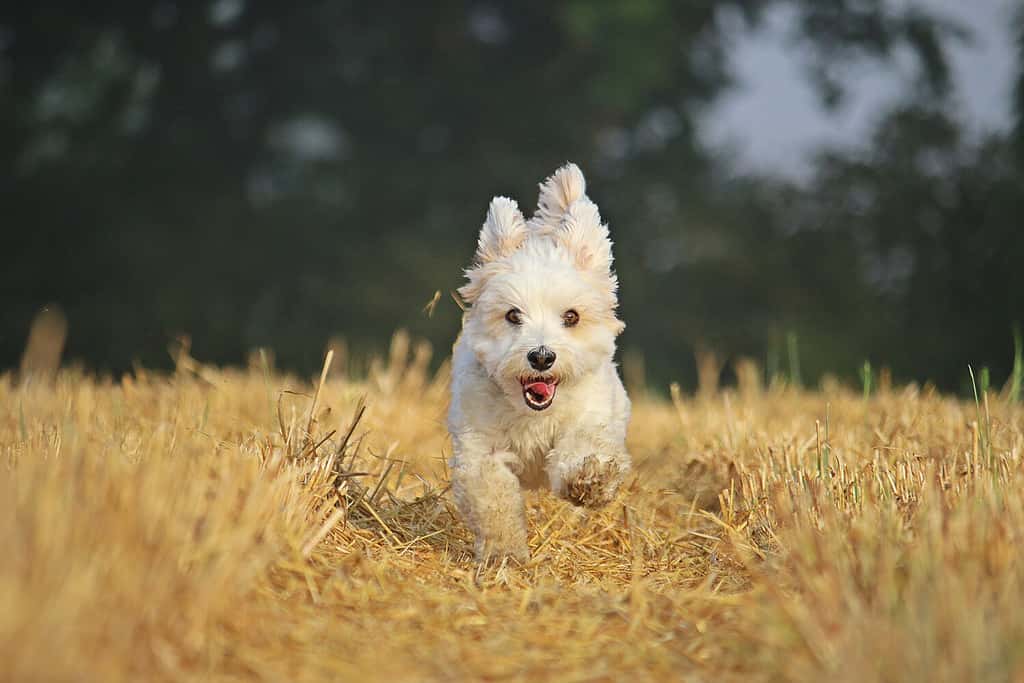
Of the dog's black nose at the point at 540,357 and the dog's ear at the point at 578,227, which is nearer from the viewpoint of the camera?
the dog's black nose at the point at 540,357

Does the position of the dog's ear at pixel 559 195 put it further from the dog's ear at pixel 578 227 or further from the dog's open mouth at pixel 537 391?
the dog's open mouth at pixel 537 391

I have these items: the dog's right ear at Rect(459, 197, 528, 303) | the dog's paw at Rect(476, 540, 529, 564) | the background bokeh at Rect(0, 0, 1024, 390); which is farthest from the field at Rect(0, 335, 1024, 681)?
the background bokeh at Rect(0, 0, 1024, 390)

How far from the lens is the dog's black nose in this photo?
13.8 ft

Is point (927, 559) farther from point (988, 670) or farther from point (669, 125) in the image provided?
point (669, 125)

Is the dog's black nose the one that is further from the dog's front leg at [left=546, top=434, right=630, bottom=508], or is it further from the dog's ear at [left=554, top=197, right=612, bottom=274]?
the dog's ear at [left=554, top=197, right=612, bottom=274]

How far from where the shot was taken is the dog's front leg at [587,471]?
4102 millimetres

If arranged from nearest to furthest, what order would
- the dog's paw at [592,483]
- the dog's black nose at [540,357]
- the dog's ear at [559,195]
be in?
the dog's paw at [592,483] → the dog's black nose at [540,357] → the dog's ear at [559,195]

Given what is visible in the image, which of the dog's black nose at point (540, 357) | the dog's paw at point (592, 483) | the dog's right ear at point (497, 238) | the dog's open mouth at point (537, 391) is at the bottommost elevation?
the dog's paw at point (592, 483)

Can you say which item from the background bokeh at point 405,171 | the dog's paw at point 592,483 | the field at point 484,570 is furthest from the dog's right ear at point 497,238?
the background bokeh at point 405,171

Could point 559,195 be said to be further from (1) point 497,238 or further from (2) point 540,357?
(2) point 540,357

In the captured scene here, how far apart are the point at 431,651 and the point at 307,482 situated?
1.23m

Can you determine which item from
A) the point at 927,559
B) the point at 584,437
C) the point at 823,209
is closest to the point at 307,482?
the point at 584,437

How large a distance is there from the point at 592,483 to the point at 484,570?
1.73 feet

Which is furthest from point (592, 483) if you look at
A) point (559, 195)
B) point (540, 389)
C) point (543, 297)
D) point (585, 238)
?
point (559, 195)
